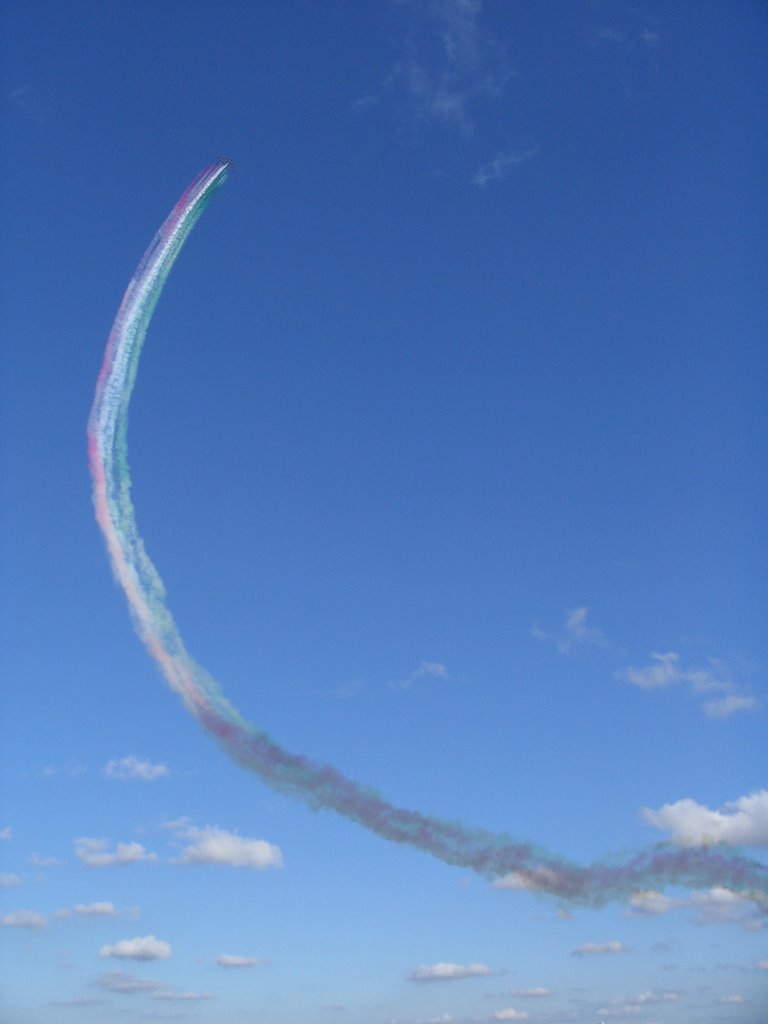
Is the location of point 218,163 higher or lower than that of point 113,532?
higher

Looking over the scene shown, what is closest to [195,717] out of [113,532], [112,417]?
[113,532]

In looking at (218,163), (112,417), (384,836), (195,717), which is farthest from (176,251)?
(384,836)

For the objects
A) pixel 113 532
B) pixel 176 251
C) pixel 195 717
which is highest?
pixel 176 251

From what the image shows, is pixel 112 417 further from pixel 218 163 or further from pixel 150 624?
pixel 218 163

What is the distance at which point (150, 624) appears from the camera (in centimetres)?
6650

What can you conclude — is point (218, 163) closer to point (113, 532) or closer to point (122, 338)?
point (122, 338)

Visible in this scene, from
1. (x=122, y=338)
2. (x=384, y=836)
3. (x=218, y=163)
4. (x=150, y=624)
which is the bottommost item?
(x=384, y=836)

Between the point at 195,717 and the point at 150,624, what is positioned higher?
the point at 150,624

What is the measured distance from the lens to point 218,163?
67.9m

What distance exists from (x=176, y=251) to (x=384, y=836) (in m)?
52.0

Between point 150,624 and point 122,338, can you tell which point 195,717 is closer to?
point 150,624

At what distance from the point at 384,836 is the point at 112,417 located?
41639 mm

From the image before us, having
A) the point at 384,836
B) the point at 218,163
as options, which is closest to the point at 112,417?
the point at 218,163

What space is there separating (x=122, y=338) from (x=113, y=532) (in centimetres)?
1579
